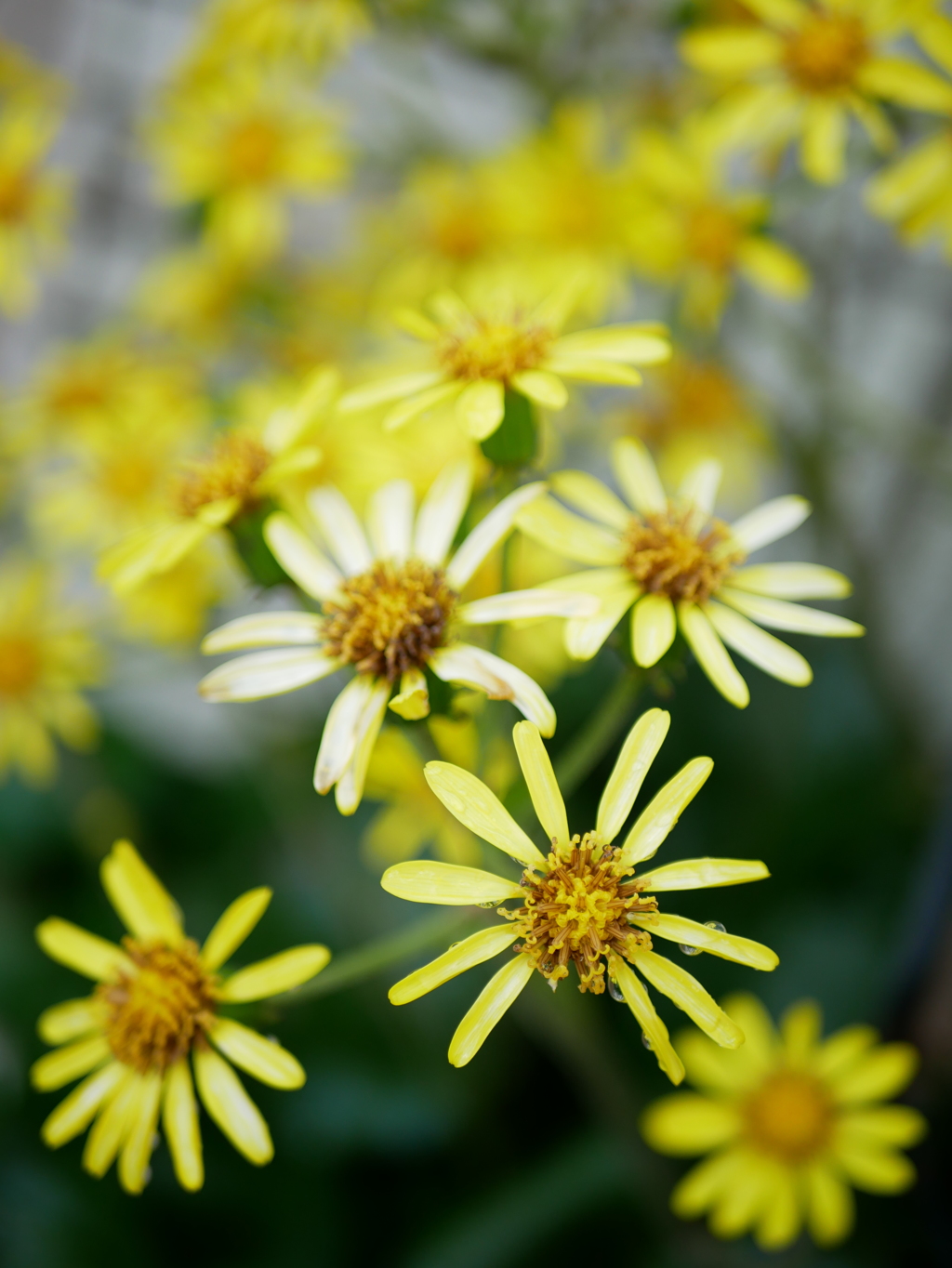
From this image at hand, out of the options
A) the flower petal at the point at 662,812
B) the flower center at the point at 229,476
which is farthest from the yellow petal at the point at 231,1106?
the flower center at the point at 229,476

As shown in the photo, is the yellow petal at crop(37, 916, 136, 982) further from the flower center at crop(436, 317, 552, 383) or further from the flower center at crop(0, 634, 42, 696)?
the flower center at crop(0, 634, 42, 696)

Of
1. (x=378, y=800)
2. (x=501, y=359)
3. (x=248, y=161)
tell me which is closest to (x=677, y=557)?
(x=501, y=359)

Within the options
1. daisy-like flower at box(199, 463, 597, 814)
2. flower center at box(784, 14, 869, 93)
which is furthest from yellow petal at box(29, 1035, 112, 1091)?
flower center at box(784, 14, 869, 93)

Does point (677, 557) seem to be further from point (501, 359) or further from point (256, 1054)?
point (256, 1054)

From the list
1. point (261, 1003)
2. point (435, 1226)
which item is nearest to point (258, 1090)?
point (435, 1226)

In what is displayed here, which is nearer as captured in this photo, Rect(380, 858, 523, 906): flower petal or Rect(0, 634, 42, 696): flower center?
Rect(380, 858, 523, 906): flower petal

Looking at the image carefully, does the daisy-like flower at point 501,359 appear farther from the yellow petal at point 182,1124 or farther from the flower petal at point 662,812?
the yellow petal at point 182,1124

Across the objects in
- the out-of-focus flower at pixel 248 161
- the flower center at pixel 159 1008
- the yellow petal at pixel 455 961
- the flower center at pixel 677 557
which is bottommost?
Answer: the yellow petal at pixel 455 961

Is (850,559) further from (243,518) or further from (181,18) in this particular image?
(181,18)
